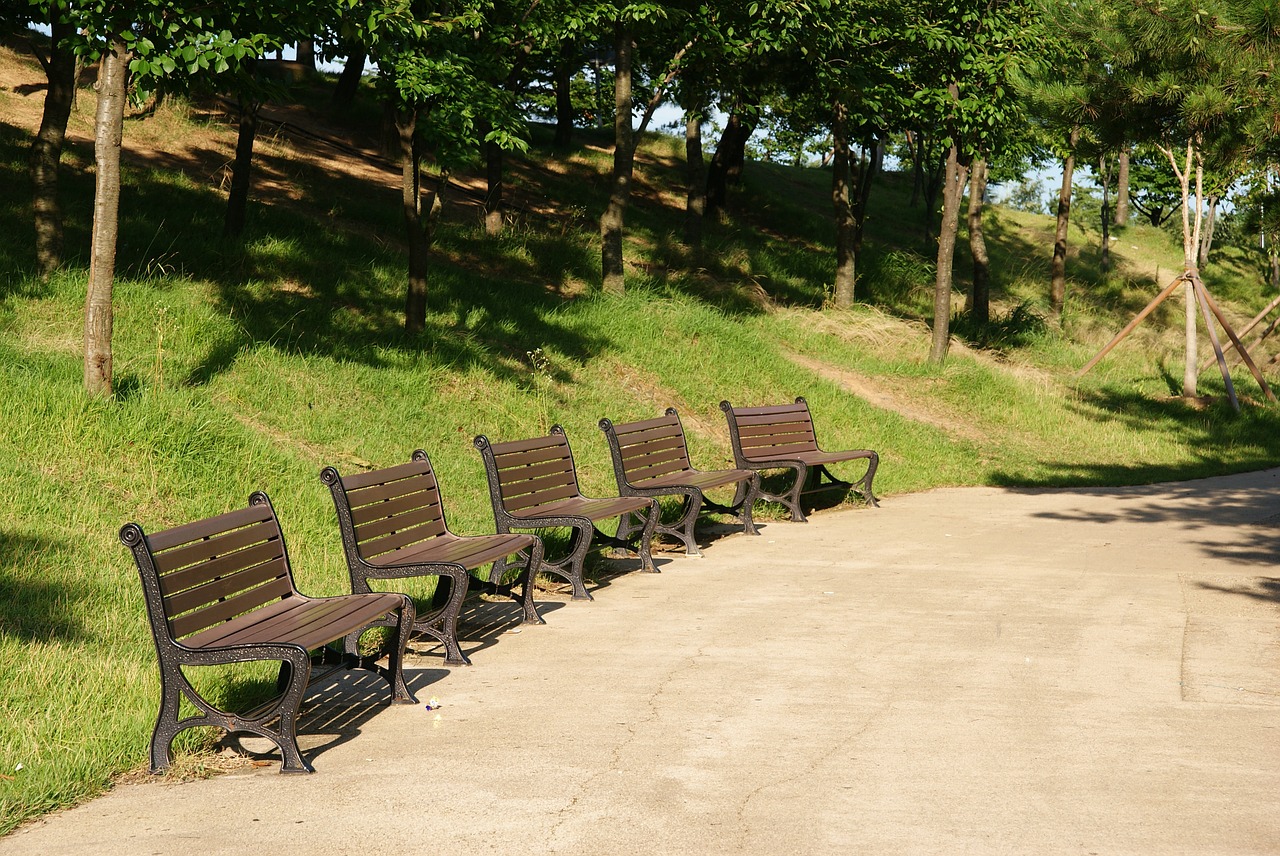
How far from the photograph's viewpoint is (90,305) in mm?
8641

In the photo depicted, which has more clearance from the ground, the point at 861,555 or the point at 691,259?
the point at 691,259

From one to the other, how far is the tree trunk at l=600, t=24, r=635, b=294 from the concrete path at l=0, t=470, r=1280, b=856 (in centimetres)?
881

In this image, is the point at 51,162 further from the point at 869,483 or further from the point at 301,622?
the point at 869,483

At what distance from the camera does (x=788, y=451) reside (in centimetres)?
1165

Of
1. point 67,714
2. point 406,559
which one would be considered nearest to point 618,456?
point 406,559

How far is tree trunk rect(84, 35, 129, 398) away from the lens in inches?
340

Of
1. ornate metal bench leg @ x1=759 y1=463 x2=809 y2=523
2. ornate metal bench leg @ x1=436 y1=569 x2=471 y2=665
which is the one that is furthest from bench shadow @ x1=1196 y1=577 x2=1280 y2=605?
ornate metal bench leg @ x1=436 y1=569 x2=471 y2=665

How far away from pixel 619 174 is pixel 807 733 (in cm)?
1302

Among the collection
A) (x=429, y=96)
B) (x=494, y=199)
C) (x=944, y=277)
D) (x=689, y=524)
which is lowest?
(x=689, y=524)

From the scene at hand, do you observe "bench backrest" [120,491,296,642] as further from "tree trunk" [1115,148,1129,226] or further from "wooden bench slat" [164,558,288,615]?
"tree trunk" [1115,148,1129,226]

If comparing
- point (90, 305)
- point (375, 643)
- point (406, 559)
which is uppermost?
point (90, 305)

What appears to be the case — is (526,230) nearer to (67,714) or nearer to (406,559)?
(406,559)

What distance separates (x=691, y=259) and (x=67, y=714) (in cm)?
1782

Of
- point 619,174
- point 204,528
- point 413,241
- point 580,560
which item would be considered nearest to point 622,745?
point 204,528
